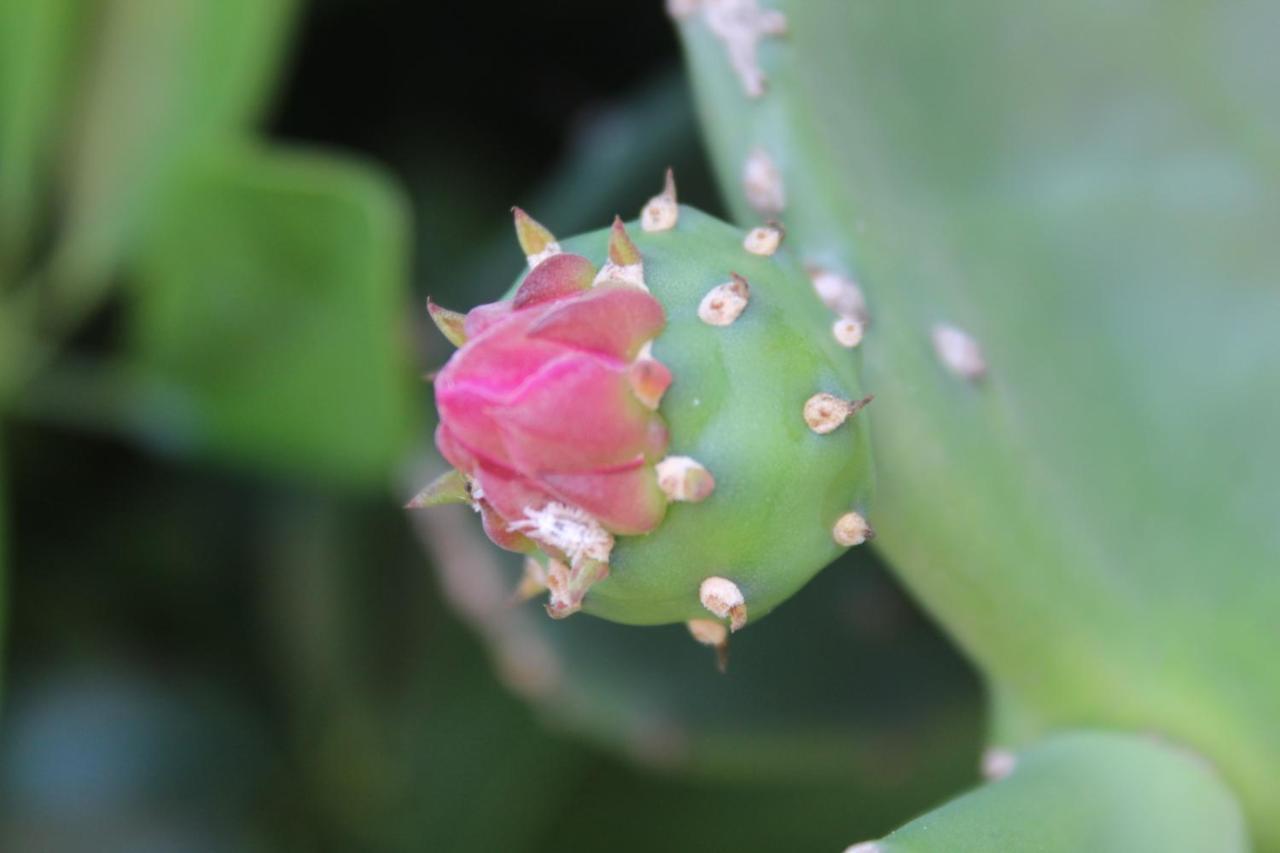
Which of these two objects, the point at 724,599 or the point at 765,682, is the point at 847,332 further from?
the point at 765,682

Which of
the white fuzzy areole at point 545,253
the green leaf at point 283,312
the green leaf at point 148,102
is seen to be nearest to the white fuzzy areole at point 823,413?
the white fuzzy areole at point 545,253

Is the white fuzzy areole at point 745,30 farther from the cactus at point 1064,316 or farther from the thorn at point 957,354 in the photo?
the thorn at point 957,354

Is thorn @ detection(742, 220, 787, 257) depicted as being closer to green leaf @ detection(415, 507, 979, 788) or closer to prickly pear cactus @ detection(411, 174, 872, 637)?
prickly pear cactus @ detection(411, 174, 872, 637)

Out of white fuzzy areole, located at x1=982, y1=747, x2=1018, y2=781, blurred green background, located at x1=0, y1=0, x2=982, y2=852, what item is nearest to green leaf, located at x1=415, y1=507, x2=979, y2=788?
blurred green background, located at x1=0, y1=0, x2=982, y2=852

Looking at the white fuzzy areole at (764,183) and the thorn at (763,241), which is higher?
the thorn at (763,241)

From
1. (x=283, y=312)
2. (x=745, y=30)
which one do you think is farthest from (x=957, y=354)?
(x=283, y=312)

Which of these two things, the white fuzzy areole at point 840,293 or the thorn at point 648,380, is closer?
the thorn at point 648,380
